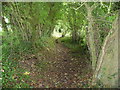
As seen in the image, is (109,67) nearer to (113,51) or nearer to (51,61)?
(113,51)

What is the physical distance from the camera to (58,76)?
5492 mm

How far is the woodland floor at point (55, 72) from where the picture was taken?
464 cm

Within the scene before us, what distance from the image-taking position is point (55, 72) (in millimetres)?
5836

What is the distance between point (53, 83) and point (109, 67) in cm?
203

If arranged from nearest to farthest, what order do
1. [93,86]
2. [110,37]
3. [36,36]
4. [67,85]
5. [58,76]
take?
[110,37] < [93,86] < [67,85] < [58,76] < [36,36]

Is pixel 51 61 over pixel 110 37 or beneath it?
beneath

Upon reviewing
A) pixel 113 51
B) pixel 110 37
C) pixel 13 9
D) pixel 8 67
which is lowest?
pixel 8 67

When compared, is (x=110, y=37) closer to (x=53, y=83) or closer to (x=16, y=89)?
(x=53, y=83)

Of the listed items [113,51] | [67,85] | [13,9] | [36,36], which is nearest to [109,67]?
[113,51]

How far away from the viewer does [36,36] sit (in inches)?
287

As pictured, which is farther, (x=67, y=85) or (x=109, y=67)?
(x=67, y=85)

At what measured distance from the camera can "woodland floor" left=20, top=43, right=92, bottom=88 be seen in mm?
4637

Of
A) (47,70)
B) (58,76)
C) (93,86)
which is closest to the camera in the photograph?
(93,86)

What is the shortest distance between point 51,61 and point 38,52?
0.73 metres
